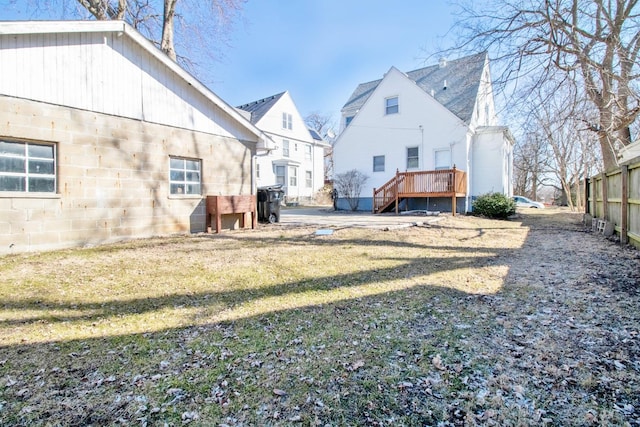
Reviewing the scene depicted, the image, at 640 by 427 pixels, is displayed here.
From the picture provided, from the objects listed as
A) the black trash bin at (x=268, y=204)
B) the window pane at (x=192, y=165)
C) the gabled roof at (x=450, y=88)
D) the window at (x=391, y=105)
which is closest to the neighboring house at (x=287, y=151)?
the window at (x=391, y=105)

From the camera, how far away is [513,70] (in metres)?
8.41

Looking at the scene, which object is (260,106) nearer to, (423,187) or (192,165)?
(423,187)

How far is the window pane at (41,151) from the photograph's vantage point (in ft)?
19.8

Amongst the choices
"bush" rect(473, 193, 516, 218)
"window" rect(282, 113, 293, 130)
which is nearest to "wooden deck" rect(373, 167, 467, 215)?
"bush" rect(473, 193, 516, 218)

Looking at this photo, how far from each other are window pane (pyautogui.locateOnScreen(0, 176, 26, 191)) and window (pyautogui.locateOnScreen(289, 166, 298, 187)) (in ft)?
58.9

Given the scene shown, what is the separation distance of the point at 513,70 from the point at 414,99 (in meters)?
8.53

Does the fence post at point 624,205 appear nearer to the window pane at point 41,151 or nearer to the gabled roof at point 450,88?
the gabled roof at point 450,88

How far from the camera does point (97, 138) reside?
6848mm

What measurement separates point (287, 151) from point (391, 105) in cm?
929

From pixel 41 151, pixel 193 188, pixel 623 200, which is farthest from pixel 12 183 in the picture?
pixel 623 200

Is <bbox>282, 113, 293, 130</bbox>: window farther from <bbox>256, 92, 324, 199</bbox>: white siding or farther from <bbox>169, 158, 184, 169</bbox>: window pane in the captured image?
<bbox>169, 158, 184, 169</bbox>: window pane

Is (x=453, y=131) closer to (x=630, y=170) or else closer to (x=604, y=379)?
(x=630, y=170)

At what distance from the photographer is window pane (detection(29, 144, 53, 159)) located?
238 inches

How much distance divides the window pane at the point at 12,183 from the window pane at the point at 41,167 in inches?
9.4
